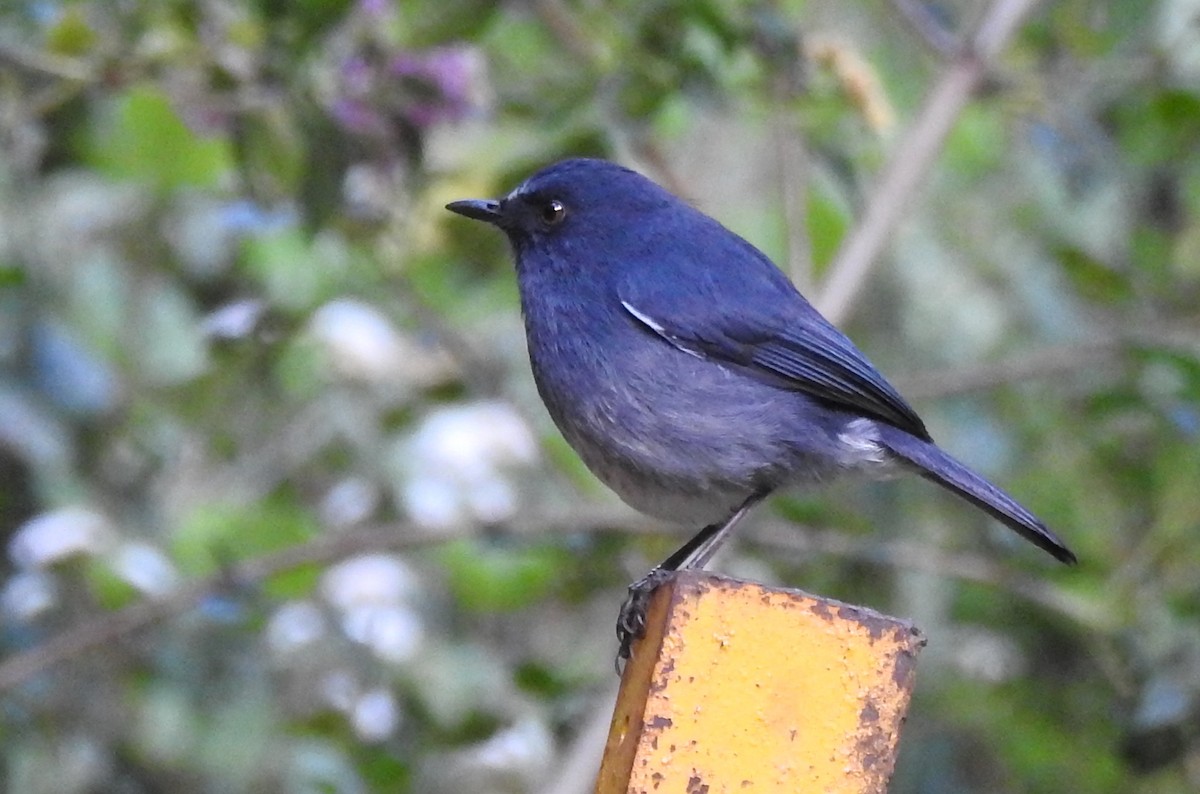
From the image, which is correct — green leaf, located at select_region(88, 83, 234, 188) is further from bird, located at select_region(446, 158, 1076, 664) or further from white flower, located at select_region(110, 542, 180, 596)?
bird, located at select_region(446, 158, 1076, 664)

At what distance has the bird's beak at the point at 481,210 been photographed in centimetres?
332

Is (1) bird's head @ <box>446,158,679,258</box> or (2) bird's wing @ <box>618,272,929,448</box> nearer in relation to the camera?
(2) bird's wing @ <box>618,272,929,448</box>

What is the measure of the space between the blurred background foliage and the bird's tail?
621 mm

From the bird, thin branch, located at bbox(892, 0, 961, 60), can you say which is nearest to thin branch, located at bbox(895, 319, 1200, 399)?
thin branch, located at bbox(892, 0, 961, 60)

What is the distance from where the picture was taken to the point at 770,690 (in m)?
1.86

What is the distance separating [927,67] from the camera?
6.04 metres

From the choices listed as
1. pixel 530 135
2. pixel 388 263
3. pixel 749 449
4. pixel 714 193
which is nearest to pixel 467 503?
pixel 388 263

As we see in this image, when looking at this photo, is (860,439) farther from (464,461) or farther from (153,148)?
(153,148)

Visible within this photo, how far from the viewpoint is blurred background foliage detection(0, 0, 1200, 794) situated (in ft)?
11.5

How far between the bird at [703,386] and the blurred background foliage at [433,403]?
474 mm

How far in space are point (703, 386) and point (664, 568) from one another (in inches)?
13.5

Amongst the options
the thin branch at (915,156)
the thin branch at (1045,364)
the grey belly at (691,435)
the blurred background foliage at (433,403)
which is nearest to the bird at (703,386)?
the grey belly at (691,435)

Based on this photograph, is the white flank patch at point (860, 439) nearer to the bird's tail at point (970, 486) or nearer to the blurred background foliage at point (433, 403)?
the bird's tail at point (970, 486)

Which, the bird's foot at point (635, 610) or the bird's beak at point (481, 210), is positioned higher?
the bird's beak at point (481, 210)
